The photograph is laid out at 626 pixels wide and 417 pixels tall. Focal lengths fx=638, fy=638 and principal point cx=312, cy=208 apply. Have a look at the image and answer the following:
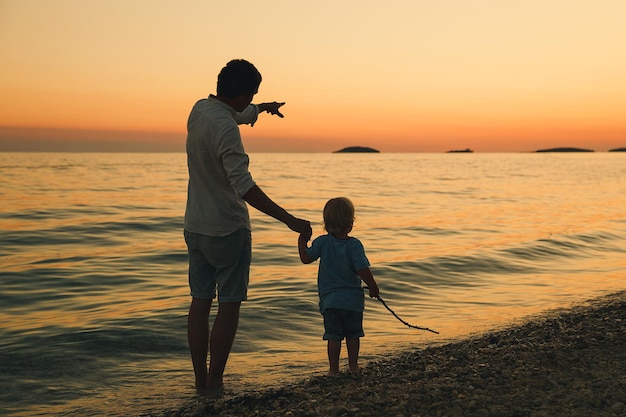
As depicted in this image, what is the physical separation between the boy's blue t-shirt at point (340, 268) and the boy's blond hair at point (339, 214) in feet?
0.37

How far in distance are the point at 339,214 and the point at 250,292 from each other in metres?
5.33

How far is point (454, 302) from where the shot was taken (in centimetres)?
974

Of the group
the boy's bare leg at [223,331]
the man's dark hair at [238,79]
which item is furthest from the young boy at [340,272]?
the man's dark hair at [238,79]

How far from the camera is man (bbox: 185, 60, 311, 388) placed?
4.52 metres

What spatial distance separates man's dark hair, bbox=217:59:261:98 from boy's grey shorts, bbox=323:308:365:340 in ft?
6.26

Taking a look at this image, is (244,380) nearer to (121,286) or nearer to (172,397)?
(172,397)

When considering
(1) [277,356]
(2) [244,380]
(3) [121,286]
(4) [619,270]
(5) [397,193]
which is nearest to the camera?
(2) [244,380]

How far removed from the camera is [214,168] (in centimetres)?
466

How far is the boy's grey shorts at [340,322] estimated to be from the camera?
17.3 ft

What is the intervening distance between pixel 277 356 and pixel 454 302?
3.88 metres

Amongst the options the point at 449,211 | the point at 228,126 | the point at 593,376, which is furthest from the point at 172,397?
the point at 449,211

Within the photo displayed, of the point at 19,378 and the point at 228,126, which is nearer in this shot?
the point at 228,126

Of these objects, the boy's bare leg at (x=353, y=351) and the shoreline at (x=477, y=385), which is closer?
the shoreline at (x=477, y=385)

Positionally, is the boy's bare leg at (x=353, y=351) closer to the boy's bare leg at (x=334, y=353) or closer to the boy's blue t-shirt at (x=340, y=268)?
the boy's bare leg at (x=334, y=353)
